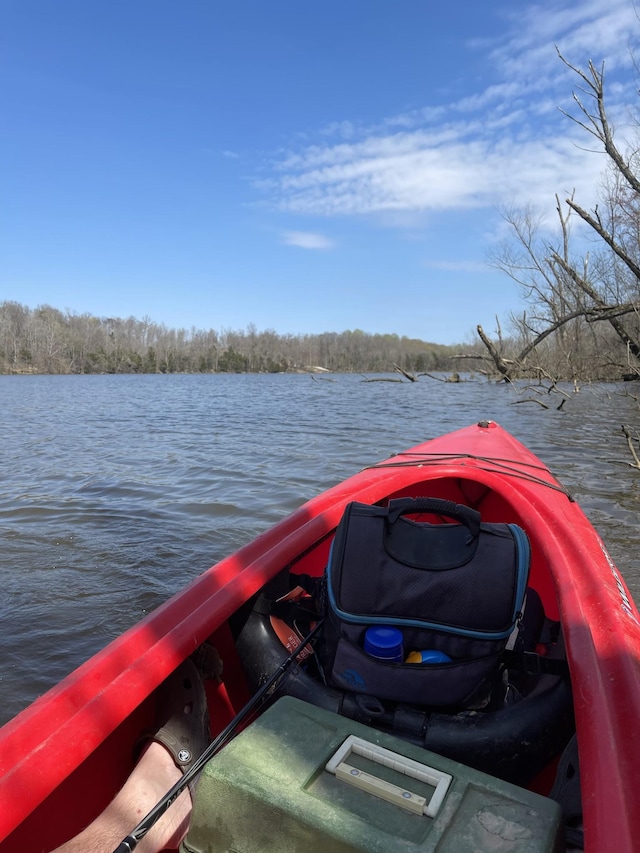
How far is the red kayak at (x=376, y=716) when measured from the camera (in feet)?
3.84

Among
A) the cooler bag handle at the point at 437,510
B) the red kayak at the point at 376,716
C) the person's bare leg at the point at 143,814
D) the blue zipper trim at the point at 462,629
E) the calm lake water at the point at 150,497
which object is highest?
the cooler bag handle at the point at 437,510

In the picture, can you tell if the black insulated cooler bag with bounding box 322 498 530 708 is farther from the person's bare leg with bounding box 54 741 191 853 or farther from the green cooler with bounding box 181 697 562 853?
the person's bare leg with bounding box 54 741 191 853

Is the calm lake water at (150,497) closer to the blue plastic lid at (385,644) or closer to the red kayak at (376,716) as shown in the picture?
the red kayak at (376,716)

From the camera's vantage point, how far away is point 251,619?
2301mm

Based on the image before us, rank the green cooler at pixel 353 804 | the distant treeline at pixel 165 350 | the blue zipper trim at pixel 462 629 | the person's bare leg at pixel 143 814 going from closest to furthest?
1. the green cooler at pixel 353 804
2. the person's bare leg at pixel 143 814
3. the blue zipper trim at pixel 462 629
4. the distant treeline at pixel 165 350

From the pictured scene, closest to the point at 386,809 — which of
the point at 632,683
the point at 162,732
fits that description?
the point at 632,683

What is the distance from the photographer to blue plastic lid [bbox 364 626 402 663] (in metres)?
1.77

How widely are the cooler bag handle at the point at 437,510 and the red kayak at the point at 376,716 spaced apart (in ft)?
0.13

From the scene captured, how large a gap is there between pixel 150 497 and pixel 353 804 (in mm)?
6363

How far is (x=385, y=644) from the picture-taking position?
5.81ft

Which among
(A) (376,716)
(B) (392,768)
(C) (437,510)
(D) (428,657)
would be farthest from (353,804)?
(C) (437,510)

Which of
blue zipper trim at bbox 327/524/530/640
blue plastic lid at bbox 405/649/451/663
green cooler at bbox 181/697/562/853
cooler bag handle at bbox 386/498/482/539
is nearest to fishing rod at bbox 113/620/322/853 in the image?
green cooler at bbox 181/697/562/853

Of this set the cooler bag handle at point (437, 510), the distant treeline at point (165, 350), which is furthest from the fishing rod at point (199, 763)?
the distant treeline at point (165, 350)

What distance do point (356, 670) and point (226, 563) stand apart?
2.68 feet
